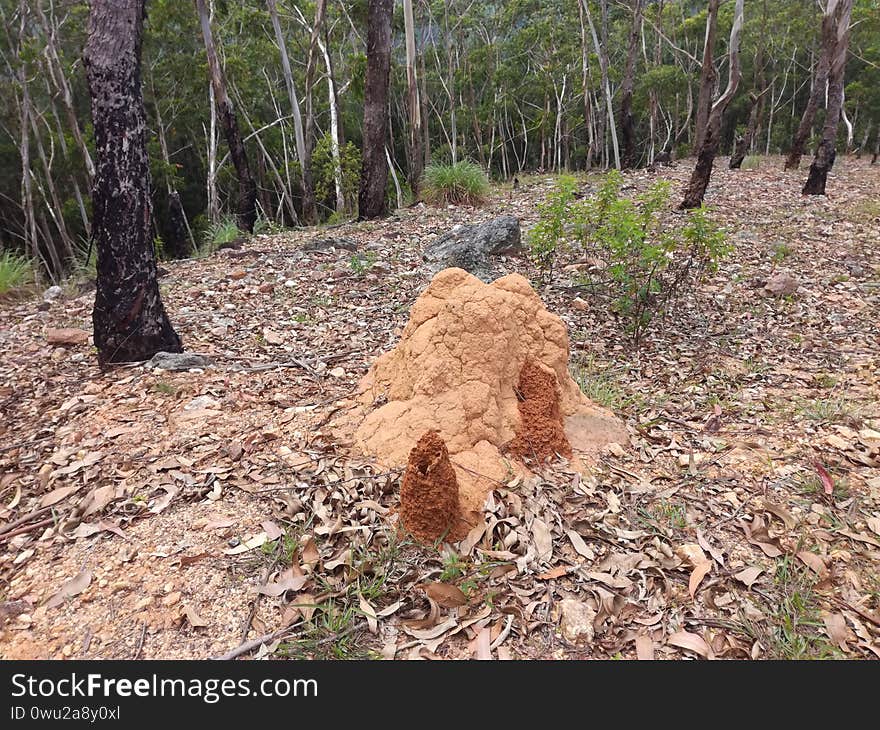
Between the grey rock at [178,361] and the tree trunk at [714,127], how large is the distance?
629 centimetres

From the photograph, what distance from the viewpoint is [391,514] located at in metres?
2.40

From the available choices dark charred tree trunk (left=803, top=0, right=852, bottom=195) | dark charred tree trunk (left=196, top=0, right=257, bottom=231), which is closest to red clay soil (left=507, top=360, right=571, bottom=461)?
dark charred tree trunk (left=196, top=0, right=257, bottom=231)

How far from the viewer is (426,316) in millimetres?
3152

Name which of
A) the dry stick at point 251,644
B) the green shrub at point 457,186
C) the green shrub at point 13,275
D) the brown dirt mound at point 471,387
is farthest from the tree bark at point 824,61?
the green shrub at point 13,275

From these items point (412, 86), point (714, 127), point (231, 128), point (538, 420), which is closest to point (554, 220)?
point (538, 420)

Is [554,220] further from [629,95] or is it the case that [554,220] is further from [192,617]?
[629,95]

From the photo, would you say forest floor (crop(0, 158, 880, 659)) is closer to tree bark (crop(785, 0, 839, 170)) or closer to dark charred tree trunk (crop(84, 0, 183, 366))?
dark charred tree trunk (crop(84, 0, 183, 366))

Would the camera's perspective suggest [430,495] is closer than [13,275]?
Yes

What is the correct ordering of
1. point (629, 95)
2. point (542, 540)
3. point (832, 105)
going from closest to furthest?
point (542, 540) → point (832, 105) → point (629, 95)

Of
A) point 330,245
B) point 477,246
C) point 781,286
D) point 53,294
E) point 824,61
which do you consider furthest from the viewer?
point 824,61

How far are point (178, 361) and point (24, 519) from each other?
1.52 m

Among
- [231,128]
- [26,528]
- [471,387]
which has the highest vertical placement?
[231,128]

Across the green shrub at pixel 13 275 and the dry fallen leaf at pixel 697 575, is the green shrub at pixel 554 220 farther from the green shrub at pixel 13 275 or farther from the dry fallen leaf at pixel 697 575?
the green shrub at pixel 13 275

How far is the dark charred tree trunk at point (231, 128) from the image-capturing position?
9.10 m
